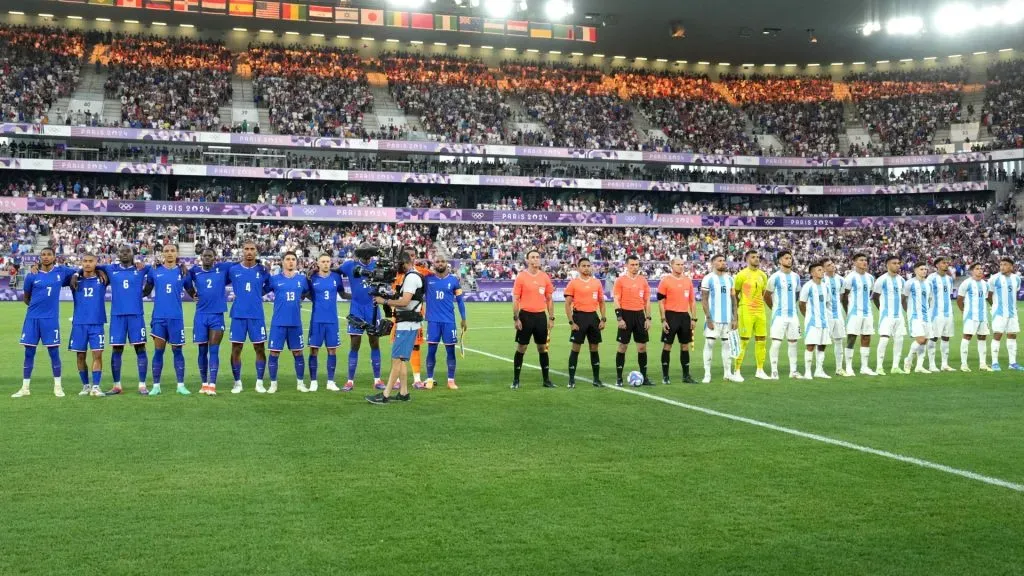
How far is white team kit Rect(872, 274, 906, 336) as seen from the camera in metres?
16.0

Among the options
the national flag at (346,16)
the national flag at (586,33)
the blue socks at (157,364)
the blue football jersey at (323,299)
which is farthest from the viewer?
the national flag at (586,33)

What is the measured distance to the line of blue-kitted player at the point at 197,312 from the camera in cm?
→ 1273

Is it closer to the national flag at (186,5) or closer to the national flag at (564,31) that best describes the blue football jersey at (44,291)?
the national flag at (186,5)

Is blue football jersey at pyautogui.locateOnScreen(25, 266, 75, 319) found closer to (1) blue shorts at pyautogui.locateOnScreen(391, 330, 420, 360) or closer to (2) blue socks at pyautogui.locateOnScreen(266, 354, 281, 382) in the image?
(2) blue socks at pyautogui.locateOnScreen(266, 354, 281, 382)

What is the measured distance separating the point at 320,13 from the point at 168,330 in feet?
150

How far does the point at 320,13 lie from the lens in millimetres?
54656

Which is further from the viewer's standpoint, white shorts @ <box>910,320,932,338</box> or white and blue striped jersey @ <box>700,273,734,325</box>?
white shorts @ <box>910,320,932,338</box>

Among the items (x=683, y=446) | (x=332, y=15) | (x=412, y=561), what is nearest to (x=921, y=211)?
(x=332, y=15)

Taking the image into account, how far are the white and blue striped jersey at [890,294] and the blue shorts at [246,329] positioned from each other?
1092cm

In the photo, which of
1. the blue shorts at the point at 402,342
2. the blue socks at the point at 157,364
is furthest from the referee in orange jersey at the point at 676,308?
the blue socks at the point at 157,364

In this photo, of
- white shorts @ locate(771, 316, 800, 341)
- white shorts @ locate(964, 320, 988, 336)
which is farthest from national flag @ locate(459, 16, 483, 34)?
white shorts @ locate(771, 316, 800, 341)

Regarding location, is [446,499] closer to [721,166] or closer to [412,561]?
[412,561]

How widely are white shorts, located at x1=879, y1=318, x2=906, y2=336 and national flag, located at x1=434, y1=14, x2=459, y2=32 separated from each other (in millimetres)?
43299

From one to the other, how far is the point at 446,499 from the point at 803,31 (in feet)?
192
